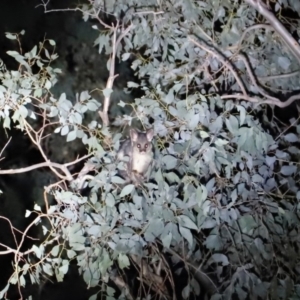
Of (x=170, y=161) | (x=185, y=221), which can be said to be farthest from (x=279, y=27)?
(x=185, y=221)

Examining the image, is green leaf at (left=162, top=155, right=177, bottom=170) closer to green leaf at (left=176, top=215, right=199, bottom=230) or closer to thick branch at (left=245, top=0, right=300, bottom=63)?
green leaf at (left=176, top=215, right=199, bottom=230)

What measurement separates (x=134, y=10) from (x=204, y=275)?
1.30m

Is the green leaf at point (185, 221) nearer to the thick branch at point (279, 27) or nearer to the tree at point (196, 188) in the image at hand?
the tree at point (196, 188)

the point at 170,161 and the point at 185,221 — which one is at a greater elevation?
the point at 170,161

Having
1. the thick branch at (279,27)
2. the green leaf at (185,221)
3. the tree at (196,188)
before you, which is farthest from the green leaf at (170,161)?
the thick branch at (279,27)

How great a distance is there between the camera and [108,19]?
313cm

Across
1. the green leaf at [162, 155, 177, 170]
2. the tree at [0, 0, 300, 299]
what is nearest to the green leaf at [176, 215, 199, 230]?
the tree at [0, 0, 300, 299]

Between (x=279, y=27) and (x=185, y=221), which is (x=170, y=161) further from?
(x=279, y=27)

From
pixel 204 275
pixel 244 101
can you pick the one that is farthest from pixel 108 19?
pixel 204 275

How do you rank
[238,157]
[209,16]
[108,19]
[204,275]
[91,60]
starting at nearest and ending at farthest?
[238,157] → [204,275] → [209,16] → [108,19] → [91,60]

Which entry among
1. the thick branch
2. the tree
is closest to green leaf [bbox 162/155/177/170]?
the tree

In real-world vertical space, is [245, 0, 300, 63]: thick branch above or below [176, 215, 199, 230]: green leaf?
above

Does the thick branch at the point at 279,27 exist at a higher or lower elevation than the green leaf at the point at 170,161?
higher

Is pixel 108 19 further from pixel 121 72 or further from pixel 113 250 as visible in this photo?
pixel 113 250
